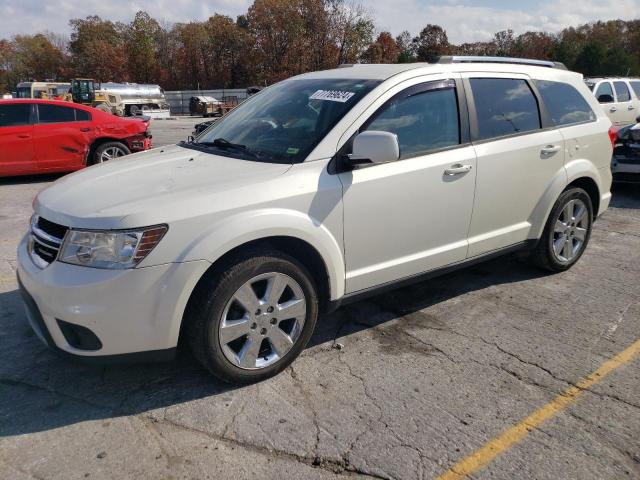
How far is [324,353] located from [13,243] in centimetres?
403

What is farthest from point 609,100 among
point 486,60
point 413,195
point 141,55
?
point 141,55

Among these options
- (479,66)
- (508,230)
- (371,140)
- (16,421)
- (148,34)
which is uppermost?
(148,34)

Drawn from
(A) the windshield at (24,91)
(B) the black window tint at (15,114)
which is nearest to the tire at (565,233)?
(B) the black window tint at (15,114)

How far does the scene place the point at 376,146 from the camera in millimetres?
2961

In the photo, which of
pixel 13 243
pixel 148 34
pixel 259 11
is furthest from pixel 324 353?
pixel 148 34

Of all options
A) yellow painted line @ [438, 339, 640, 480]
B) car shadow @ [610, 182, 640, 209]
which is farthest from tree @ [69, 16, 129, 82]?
yellow painted line @ [438, 339, 640, 480]

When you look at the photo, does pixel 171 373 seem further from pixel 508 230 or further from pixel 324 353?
pixel 508 230

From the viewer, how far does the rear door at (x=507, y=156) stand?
383 cm

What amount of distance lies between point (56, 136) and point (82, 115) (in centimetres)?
65

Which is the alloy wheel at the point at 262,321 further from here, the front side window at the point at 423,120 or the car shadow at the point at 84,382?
the front side window at the point at 423,120

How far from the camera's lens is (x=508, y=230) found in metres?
4.14

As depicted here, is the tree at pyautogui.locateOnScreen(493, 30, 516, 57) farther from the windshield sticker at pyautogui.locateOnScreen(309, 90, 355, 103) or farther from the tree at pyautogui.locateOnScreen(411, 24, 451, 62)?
the windshield sticker at pyautogui.locateOnScreen(309, 90, 355, 103)

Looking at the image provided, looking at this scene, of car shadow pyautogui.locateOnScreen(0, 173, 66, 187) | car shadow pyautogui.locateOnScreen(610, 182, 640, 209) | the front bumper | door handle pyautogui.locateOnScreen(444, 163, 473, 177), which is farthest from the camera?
car shadow pyautogui.locateOnScreen(0, 173, 66, 187)

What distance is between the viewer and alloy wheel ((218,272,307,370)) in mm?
2842
